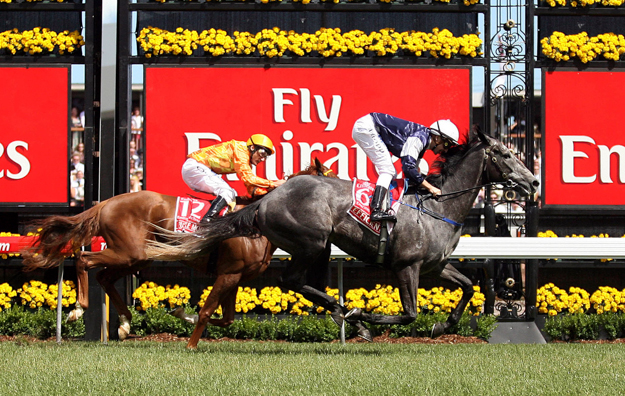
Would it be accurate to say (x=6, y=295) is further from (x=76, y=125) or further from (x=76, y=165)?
(x=76, y=125)

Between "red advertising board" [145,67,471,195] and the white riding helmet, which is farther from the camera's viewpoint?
"red advertising board" [145,67,471,195]

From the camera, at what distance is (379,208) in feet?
20.0

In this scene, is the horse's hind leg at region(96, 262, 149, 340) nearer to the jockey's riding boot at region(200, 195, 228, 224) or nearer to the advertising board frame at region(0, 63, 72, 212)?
the jockey's riding boot at region(200, 195, 228, 224)

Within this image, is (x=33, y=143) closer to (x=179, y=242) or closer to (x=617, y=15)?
(x=179, y=242)

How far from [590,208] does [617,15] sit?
2.05m

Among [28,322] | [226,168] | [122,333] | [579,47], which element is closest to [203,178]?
[226,168]

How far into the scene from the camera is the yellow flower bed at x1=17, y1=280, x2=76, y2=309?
8250 millimetres

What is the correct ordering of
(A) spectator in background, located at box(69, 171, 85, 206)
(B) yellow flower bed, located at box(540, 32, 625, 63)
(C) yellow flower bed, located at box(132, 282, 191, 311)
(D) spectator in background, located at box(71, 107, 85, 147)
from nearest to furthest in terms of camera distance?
(C) yellow flower bed, located at box(132, 282, 191, 311)
(B) yellow flower bed, located at box(540, 32, 625, 63)
(A) spectator in background, located at box(69, 171, 85, 206)
(D) spectator in background, located at box(71, 107, 85, 147)

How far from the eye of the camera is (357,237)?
20.4ft

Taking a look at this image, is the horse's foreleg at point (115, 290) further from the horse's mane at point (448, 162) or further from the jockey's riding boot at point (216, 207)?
the horse's mane at point (448, 162)

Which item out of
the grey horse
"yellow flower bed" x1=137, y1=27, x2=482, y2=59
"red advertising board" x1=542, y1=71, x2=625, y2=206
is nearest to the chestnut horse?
the grey horse

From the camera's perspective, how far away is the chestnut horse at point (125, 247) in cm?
679

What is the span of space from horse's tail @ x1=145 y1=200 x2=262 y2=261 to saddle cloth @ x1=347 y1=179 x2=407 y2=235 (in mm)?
763

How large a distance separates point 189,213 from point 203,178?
1.21ft
